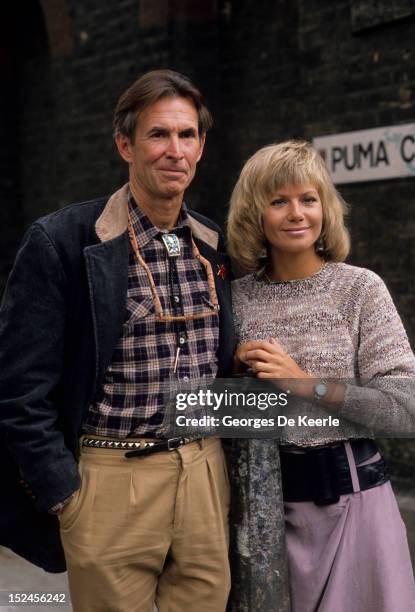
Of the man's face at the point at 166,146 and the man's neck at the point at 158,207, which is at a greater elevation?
the man's face at the point at 166,146

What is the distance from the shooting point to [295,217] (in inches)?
90.0

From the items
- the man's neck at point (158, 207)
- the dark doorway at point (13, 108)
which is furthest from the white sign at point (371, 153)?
the dark doorway at point (13, 108)

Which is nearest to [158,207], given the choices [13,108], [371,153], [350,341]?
[350,341]

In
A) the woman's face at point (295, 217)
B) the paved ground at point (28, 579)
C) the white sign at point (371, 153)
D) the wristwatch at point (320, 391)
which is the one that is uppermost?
the white sign at point (371, 153)

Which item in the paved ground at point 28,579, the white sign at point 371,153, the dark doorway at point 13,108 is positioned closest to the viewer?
the paved ground at point 28,579

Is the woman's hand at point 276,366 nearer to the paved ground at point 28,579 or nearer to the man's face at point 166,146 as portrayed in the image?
the man's face at point 166,146

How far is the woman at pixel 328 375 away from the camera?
2.18m

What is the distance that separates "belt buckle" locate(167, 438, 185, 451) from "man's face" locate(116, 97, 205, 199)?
681 millimetres

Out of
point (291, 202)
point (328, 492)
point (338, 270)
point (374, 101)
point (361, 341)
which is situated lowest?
point (328, 492)

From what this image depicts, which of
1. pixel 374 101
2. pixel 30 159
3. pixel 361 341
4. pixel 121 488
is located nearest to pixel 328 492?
pixel 361 341

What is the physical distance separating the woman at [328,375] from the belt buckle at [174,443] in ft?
0.80

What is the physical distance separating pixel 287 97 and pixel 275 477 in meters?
4.29

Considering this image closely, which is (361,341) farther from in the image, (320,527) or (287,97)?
(287,97)

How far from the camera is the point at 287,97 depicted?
6008 mm
